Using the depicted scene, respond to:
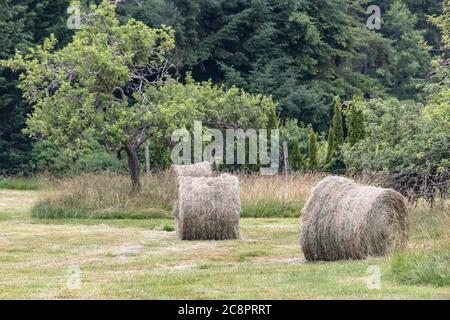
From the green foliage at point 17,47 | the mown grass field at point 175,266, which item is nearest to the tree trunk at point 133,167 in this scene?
the mown grass field at point 175,266

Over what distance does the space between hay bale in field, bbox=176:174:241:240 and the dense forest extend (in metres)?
11.3

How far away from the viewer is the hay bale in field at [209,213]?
1847cm

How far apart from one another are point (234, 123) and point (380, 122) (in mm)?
11258

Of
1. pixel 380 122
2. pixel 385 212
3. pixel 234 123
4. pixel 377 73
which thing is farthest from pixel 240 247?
pixel 377 73

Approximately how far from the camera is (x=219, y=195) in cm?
1855

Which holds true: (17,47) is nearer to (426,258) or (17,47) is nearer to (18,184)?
(18,184)

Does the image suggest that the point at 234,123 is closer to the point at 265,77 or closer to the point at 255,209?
the point at 255,209

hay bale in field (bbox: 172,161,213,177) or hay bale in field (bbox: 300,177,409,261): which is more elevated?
hay bale in field (bbox: 172,161,213,177)

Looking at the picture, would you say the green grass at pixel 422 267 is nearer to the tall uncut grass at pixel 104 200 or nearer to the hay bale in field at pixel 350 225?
the hay bale in field at pixel 350 225

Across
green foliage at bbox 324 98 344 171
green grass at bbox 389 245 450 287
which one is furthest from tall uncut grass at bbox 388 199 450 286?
green foliage at bbox 324 98 344 171

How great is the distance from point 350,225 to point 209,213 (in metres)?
4.71

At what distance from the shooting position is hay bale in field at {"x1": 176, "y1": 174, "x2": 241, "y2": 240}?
1847 cm

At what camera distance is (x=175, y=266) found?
1448cm

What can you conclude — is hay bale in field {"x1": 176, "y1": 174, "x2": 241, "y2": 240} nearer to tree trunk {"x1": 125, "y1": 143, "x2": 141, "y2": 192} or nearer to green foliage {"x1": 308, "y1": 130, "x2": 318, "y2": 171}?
tree trunk {"x1": 125, "y1": 143, "x2": 141, "y2": 192}
